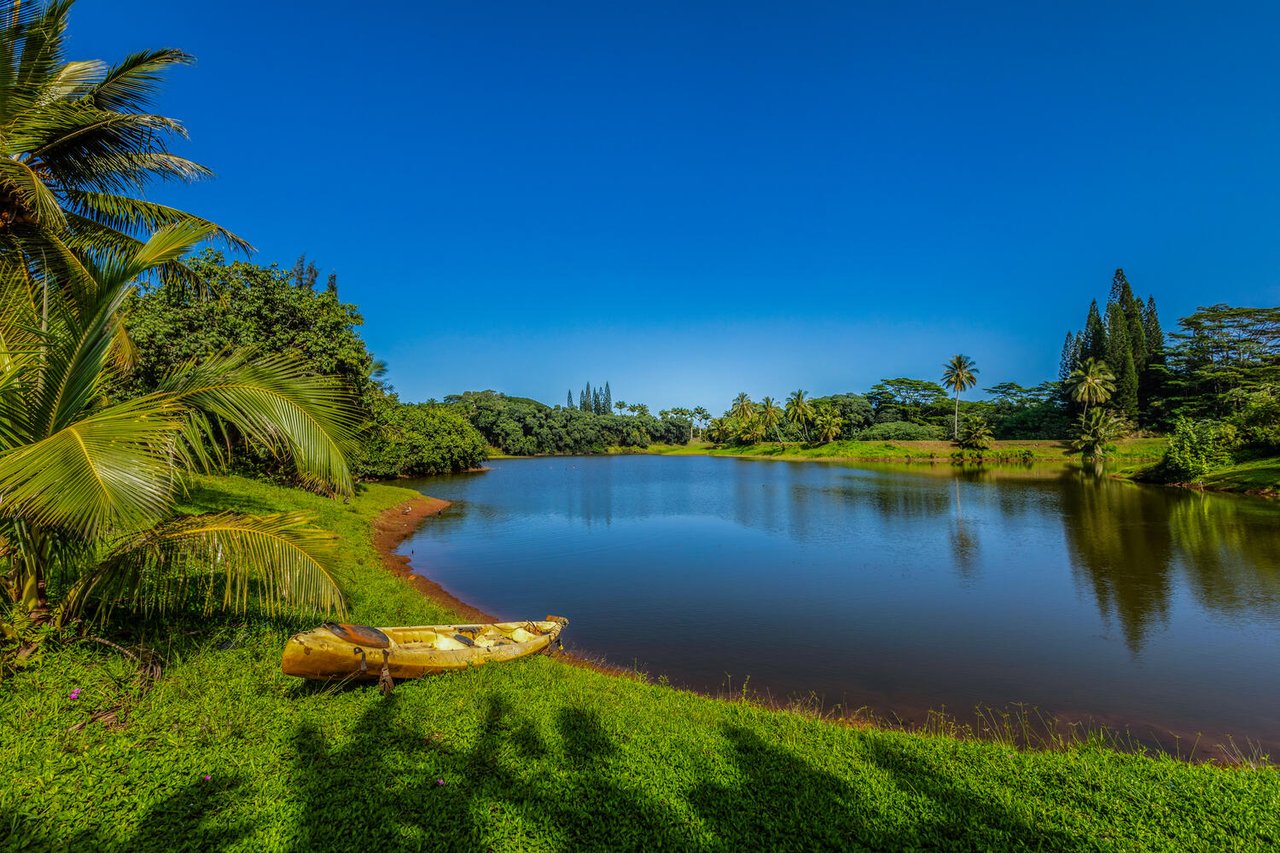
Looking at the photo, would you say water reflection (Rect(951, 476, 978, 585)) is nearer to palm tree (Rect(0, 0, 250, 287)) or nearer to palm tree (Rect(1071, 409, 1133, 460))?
palm tree (Rect(0, 0, 250, 287))

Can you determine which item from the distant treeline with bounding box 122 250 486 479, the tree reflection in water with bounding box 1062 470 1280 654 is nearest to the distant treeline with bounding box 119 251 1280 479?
the distant treeline with bounding box 122 250 486 479

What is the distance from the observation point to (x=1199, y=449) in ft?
122

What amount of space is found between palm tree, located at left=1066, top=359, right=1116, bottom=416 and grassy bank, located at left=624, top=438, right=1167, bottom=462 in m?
5.47

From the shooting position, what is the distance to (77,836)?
3.69 m

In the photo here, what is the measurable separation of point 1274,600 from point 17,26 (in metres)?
26.1

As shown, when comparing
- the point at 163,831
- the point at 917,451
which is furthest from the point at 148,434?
the point at 917,451

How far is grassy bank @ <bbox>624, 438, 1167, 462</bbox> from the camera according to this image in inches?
2231

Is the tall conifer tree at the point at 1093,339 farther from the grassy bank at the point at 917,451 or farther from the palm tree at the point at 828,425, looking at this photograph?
the palm tree at the point at 828,425

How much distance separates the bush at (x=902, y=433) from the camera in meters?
81.0

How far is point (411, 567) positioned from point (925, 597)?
15.2 metres

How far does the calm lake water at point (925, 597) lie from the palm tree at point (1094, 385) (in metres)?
35.7

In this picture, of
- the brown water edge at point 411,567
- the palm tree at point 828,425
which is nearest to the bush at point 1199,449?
the palm tree at point 828,425

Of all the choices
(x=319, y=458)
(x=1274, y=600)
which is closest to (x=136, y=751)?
(x=319, y=458)

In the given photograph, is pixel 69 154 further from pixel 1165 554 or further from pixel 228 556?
pixel 1165 554
